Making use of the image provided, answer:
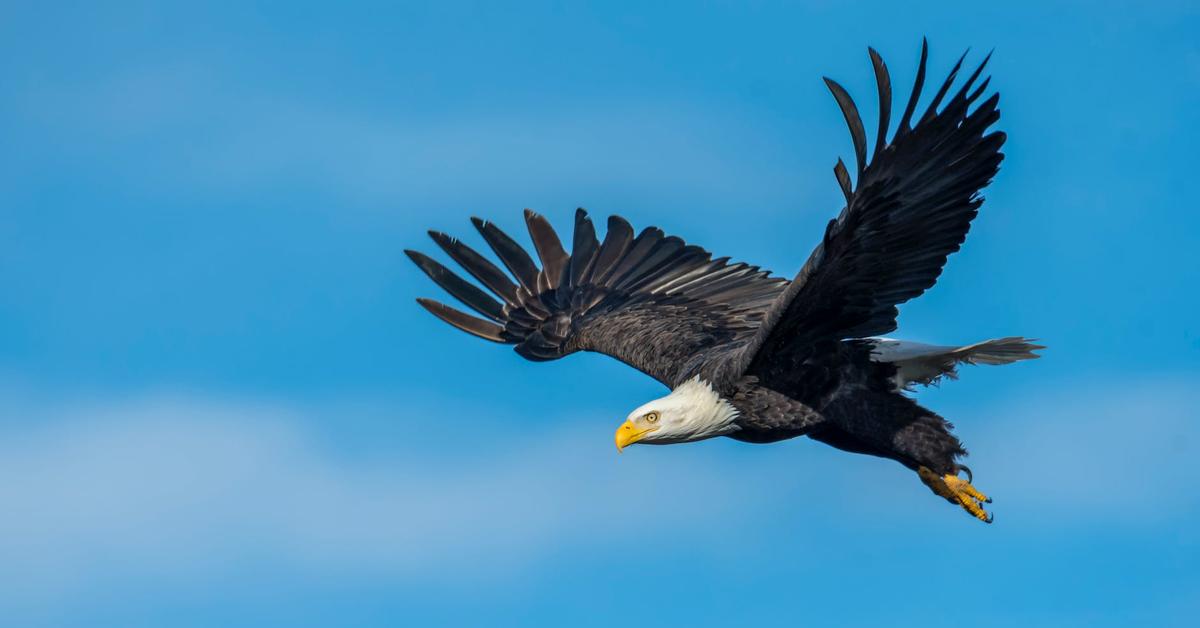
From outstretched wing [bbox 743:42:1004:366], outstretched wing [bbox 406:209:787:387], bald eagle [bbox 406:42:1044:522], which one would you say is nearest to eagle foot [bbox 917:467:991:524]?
bald eagle [bbox 406:42:1044:522]

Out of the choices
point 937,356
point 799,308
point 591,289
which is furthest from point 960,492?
point 591,289

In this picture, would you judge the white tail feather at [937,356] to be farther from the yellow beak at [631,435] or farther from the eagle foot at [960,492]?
the yellow beak at [631,435]

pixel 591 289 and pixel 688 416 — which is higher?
pixel 591 289

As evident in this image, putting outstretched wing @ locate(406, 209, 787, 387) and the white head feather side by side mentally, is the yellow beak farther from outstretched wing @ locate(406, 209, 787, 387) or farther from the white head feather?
outstretched wing @ locate(406, 209, 787, 387)

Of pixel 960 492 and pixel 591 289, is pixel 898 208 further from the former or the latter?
pixel 591 289

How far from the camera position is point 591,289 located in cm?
1409

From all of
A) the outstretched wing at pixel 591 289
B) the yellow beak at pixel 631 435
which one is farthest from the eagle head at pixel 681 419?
the outstretched wing at pixel 591 289

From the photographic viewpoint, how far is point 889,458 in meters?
11.2

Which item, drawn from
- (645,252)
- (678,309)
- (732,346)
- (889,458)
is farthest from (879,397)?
(645,252)

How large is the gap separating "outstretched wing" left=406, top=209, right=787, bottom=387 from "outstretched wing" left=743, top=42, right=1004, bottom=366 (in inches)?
113

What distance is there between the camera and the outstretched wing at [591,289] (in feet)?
43.7

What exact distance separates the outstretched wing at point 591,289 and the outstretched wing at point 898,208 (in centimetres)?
286

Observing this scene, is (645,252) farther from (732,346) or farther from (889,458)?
(889,458)

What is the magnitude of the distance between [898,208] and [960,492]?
Result: 232 cm
